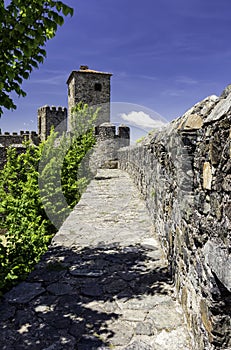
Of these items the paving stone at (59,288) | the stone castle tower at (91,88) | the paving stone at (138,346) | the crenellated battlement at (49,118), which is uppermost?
the stone castle tower at (91,88)

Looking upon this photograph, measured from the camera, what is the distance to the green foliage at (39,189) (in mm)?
4293

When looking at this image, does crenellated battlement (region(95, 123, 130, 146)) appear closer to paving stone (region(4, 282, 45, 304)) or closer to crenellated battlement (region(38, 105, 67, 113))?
crenellated battlement (region(38, 105, 67, 113))

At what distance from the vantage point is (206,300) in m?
1.84

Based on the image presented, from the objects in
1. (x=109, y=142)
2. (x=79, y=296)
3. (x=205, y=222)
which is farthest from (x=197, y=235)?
(x=109, y=142)

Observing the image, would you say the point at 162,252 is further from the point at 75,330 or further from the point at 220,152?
the point at 220,152

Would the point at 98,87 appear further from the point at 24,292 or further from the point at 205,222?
the point at 205,222

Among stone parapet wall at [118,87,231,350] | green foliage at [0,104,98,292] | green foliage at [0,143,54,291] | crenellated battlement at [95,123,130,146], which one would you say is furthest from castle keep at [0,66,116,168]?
stone parapet wall at [118,87,231,350]

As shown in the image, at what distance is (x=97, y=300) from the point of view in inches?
114

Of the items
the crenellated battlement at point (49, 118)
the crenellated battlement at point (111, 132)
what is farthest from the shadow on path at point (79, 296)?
the crenellated battlement at point (49, 118)

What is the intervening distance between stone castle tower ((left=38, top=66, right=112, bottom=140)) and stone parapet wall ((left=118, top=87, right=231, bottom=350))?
2859 centimetres

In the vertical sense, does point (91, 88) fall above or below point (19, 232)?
above

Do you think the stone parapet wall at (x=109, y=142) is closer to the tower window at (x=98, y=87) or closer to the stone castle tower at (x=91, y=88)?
the stone castle tower at (x=91, y=88)

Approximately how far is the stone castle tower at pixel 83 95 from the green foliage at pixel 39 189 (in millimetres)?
19630

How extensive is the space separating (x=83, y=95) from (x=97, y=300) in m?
30.0
